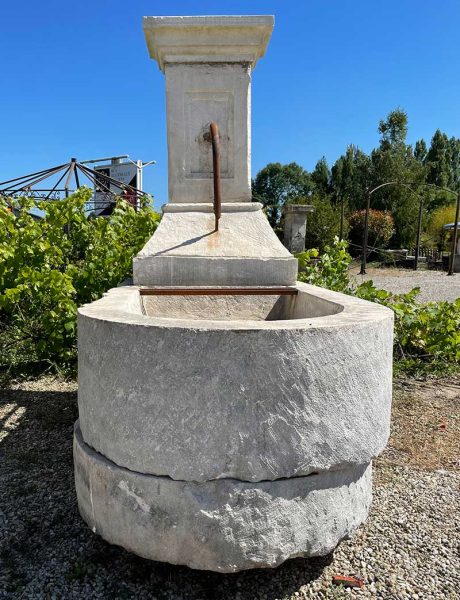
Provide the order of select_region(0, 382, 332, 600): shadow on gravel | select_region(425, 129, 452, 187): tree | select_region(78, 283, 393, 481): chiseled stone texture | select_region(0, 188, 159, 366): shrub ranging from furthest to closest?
select_region(425, 129, 452, 187): tree, select_region(0, 188, 159, 366): shrub, select_region(0, 382, 332, 600): shadow on gravel, select_region(78, 283, 393, 481): chiseled stone texture

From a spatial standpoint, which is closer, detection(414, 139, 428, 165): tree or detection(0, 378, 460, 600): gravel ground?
detection(0, 378, 460, 600): gravel ground

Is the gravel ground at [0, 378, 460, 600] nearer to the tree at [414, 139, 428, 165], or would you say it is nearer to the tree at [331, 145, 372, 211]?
the tree at [331, 145, 372, 211]

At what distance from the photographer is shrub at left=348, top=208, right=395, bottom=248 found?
74.6ft

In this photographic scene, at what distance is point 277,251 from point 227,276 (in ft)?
1.29

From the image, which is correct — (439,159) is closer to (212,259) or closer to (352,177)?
(352,177)

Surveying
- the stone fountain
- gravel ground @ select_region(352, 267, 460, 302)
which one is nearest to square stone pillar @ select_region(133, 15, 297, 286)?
the stone fountain

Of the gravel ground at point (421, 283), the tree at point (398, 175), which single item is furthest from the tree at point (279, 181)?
the gravel ground at point (421, 283)

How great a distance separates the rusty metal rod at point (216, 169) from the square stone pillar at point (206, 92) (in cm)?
33

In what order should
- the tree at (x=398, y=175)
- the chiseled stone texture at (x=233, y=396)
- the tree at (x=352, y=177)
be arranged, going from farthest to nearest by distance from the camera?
the tree at (x=352, y=177) → the tree at (x=398, y=175) → the chiseled stone texture at (x=233, y=396)

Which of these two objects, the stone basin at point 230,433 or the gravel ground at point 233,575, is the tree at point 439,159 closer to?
the gravel ground at point 233,575

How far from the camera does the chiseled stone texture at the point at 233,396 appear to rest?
4.74ft

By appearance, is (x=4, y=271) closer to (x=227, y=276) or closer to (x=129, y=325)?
(x=227, y=276)

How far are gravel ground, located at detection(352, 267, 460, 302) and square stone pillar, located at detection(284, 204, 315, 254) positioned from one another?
1.84 m

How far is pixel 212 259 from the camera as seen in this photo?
9.93ft
